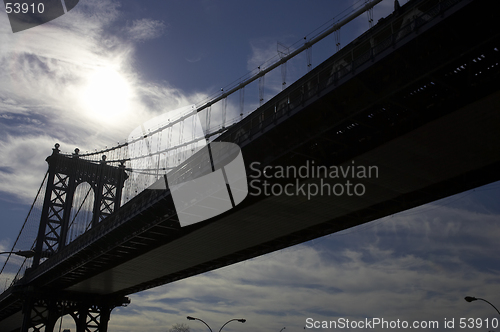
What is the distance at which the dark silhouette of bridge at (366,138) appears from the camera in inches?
765

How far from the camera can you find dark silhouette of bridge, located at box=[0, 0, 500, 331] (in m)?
19.4

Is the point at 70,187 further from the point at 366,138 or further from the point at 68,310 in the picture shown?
the point at 366,138

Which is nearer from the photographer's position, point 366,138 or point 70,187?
point 366,138

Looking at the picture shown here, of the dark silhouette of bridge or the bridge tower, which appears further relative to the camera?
the bridge tower

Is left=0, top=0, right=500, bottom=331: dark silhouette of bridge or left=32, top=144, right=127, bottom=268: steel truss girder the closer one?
left=0, top=0, right=500, bottom=331: dark silhouette of bridge

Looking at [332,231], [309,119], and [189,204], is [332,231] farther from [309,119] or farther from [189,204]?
[309,119]

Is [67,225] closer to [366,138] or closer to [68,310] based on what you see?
[68,310]

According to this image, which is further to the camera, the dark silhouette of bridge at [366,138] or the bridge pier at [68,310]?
the bridge pier at [68,310]

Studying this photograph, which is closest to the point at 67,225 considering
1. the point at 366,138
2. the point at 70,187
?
the point at 70,187

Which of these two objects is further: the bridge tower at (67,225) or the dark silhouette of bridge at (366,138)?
the bridge tower at (67,225)

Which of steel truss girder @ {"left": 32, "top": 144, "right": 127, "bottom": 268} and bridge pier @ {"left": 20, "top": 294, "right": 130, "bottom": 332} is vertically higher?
steel truss girder @ {"left": 32, "top": 144, "right": 127, "bottom": 268}

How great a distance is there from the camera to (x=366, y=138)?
2542 centimetres

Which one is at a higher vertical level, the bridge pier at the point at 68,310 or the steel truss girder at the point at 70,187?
the steel truss girder at the point at 70,187

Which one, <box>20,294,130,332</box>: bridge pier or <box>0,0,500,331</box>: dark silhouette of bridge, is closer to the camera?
<box>0,0,500,331</box>: dark silhouette of bridge
